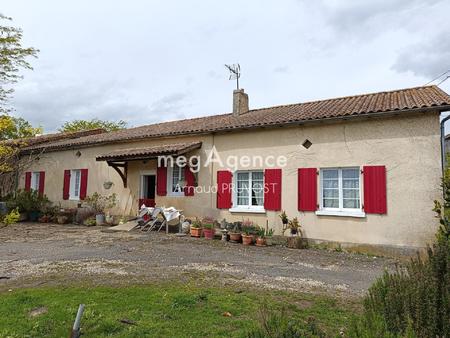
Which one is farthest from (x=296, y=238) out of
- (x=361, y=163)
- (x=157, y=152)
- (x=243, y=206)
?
(x=157, y=152)

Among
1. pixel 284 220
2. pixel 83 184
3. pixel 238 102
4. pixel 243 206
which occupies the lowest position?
pixel 284 220

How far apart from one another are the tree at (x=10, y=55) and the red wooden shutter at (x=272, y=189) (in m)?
A: 7.32

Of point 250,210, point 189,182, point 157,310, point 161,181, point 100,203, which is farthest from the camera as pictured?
point 100,203

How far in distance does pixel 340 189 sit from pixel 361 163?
3.20 ft

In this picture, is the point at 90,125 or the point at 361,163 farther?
the point at 90,125

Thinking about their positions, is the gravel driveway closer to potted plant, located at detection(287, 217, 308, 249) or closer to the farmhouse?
potted plant, located at detection(287, 217, 308, 249)

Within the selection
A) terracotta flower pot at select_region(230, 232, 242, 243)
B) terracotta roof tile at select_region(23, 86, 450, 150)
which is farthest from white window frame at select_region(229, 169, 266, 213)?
terracotta roof tile at select_region(23, 86, 450, 150)

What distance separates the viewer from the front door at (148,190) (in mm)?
13969

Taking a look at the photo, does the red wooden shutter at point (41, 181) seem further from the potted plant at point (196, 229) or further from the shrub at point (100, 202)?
the potted plant at point (196, 229)

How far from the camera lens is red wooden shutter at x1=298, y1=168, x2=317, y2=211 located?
9820mm

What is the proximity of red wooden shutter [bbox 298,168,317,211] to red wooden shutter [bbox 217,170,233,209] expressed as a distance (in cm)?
258

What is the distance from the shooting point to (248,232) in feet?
34.3

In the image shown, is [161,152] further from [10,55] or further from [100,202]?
[10,55]

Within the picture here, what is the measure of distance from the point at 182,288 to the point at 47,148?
1509 centimetres
